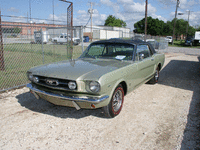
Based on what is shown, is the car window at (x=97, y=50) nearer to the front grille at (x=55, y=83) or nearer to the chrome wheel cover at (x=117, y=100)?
the chrome wheel cover at (x=117, y=100)

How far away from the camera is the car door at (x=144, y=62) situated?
465 centimetres

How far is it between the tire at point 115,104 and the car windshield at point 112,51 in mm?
1005

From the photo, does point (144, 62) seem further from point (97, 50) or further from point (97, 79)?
point (97, 79)

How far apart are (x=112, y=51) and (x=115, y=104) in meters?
1.52

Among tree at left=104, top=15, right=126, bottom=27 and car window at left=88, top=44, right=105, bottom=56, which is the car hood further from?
tree at left=104, top=15, right=126, bottom=27

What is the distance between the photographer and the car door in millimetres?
4653

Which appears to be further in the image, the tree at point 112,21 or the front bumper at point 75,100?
the tree at point 112,21

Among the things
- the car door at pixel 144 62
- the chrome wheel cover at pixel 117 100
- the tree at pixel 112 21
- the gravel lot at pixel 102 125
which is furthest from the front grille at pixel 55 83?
the tree at pixel 112 21

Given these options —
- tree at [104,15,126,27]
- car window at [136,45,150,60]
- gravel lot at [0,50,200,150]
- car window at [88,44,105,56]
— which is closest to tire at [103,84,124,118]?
gravel lot at [0,50,200,150]

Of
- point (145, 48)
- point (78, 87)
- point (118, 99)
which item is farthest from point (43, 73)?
point (145, 48)

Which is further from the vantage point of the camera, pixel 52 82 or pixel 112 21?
pixel 112 21

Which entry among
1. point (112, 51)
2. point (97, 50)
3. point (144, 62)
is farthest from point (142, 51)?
point (97, 50)

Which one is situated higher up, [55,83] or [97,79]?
[97,79]

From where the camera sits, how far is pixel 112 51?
469cm
